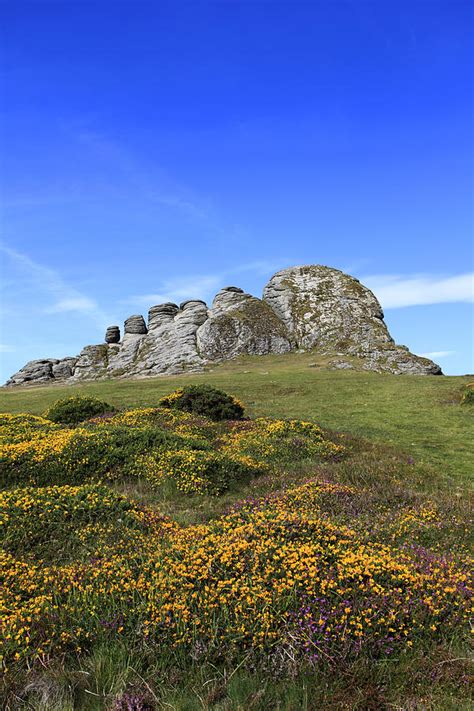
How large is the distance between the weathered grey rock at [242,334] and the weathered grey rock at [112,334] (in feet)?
96.3

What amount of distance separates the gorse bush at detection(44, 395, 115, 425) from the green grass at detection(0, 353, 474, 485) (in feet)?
30.4

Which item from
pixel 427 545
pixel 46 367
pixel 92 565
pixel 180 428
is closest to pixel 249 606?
pixel 92 565

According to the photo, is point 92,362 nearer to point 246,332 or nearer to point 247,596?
point 246,332

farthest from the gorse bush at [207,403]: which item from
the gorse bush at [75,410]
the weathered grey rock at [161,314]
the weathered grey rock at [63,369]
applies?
the weathered grey rock at [161,314]

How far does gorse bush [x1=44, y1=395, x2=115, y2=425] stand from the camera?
29172mm

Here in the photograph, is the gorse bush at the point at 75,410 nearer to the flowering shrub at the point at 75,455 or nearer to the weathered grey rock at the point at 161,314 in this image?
the flowering shrub at the point at 75,455

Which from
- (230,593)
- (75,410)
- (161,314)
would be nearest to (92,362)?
(161,314)

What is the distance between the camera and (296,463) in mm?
18109

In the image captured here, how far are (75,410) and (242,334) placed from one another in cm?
7099

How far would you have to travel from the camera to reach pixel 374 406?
36875 millimetres

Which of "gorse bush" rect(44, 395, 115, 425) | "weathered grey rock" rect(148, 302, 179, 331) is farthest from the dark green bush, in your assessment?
"weathered grey rock" rect(148, 302, 179, 331)

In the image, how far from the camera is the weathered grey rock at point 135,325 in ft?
396

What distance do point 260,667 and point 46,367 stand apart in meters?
106

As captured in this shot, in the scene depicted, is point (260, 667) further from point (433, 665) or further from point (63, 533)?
point (63, 533)
